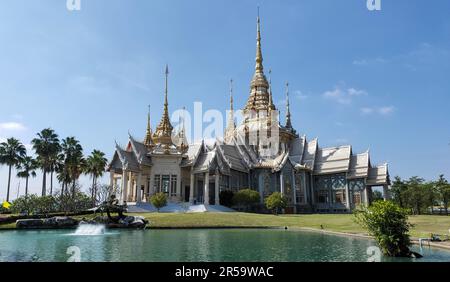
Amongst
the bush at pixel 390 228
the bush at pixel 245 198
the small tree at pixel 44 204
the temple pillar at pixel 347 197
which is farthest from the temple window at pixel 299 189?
the bush at pixel 390 228

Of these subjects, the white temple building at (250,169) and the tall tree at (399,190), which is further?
the tall tree at (399,190)

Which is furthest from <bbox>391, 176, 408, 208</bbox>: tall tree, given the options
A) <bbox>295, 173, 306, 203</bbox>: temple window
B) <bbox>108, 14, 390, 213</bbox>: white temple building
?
<bbox>295, 173, 306, 203</bbox>: temple window

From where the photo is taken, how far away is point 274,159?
58.4 metres

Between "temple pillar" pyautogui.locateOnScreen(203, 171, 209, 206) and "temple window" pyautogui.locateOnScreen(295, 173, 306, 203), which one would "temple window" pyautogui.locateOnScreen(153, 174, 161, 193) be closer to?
"temple pillar" pyautogui.locateOnScreen(203, 171, 209, 206)

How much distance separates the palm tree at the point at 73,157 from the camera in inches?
1816

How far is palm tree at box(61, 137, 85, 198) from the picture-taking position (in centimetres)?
4612

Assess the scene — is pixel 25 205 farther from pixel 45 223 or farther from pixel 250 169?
pixel 250 169

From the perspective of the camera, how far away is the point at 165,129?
56.7m

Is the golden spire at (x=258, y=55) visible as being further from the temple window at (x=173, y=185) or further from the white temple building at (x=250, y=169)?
the temple window at (x=173, y=185)

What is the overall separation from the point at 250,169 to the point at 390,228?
4218cm

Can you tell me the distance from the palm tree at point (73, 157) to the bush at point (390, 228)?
40.4 m
